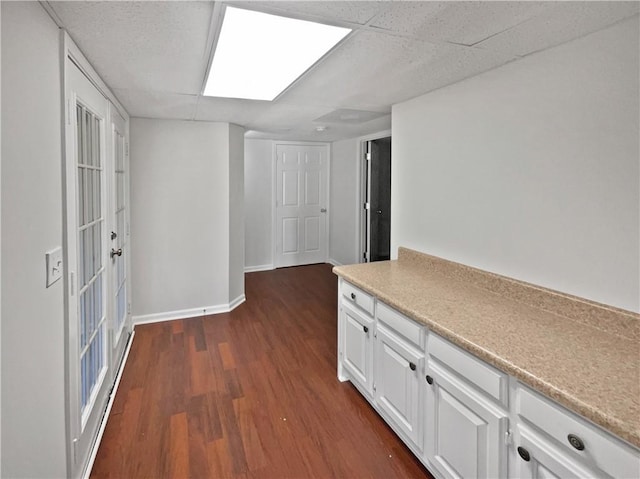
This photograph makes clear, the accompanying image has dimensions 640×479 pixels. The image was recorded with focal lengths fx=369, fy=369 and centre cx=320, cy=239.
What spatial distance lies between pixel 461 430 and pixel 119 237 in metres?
2.78

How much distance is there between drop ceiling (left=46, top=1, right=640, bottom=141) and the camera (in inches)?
52.5

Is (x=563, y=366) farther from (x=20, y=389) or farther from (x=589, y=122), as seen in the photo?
(x=20, y=389)

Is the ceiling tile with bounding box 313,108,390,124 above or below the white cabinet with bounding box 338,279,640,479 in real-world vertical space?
above

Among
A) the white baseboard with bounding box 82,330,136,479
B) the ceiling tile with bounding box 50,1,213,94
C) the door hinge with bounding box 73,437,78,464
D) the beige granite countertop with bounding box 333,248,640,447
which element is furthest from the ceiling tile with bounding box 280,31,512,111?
the white baseboard with bounding box 82,330,136,479

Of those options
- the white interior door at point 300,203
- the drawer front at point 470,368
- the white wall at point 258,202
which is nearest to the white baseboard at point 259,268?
the white wall at point 258,202

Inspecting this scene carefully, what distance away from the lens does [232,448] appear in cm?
196

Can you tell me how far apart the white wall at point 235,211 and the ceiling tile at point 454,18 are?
264cm

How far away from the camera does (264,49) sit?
1.71 metres

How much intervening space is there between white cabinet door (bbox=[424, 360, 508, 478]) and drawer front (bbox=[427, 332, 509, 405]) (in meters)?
0.05

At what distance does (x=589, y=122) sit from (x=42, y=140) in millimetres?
2122

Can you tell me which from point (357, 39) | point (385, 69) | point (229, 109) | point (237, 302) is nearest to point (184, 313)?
point (237, 302)

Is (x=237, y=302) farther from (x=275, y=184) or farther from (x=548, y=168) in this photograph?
(x=548, y=168)

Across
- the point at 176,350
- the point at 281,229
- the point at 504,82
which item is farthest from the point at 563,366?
the point at 281,229

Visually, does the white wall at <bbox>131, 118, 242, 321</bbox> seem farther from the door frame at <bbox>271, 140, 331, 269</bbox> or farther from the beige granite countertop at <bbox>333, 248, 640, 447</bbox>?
the beige granite countertop at <bbox>333, 248, 640, 447</bbox>
